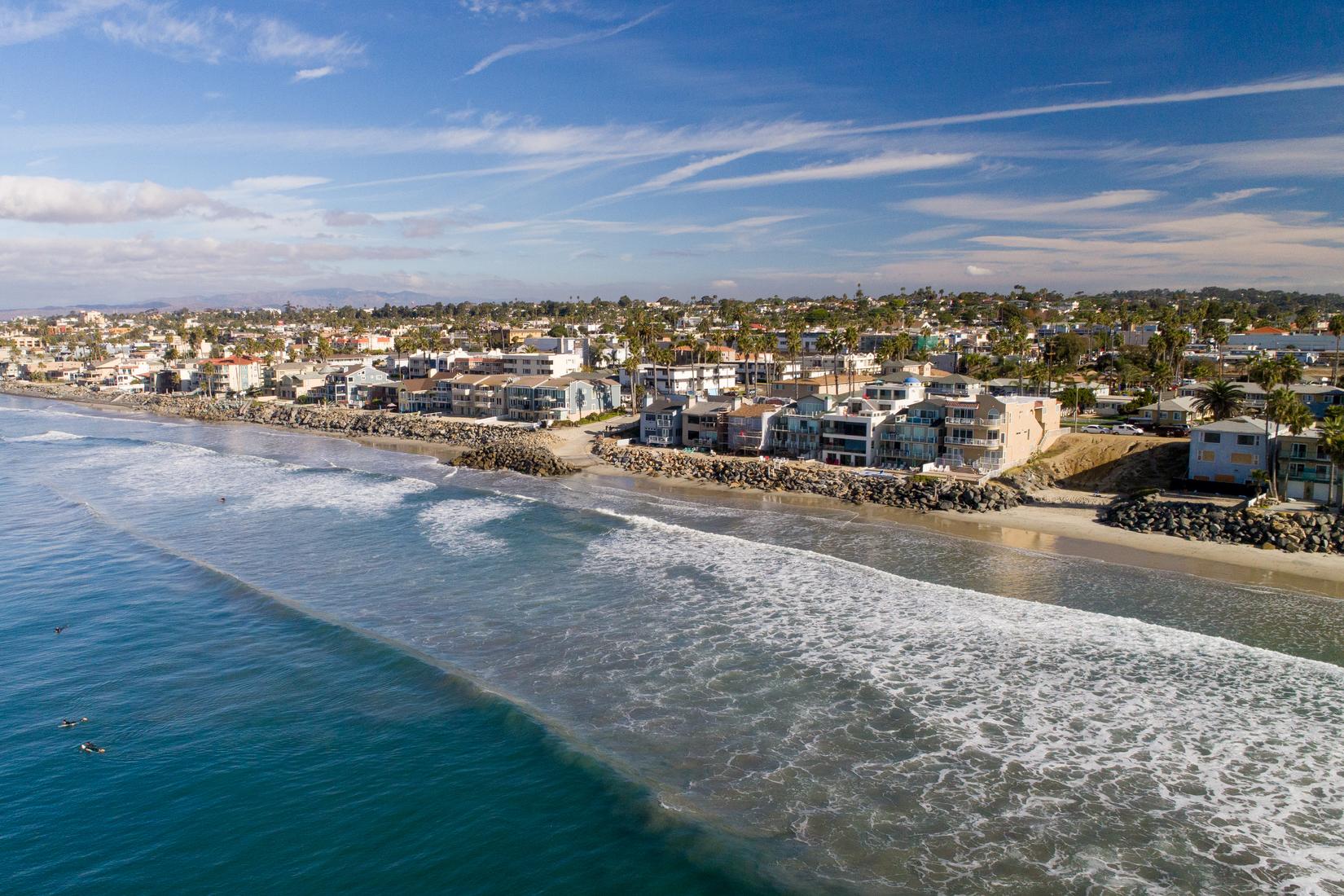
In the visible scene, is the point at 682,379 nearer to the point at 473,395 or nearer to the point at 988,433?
the point at 473,395

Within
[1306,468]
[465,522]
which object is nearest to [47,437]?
[465,522]

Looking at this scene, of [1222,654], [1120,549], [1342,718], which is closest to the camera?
[1342,718]

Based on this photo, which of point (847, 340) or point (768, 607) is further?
point (847, 340)

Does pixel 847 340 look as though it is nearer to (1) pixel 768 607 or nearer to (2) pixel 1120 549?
(2) pixel 1120 549

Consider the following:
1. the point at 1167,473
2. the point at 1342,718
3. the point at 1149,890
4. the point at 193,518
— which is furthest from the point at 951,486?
the point at 193,518

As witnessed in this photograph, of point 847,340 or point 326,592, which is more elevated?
point 847,340

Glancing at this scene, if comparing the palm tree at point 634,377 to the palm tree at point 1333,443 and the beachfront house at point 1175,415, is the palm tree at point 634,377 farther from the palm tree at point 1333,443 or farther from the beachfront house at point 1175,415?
the palm tree at point 1333,443

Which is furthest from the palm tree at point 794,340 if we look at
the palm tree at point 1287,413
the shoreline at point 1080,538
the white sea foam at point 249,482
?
the palm tree at point 1287,413
